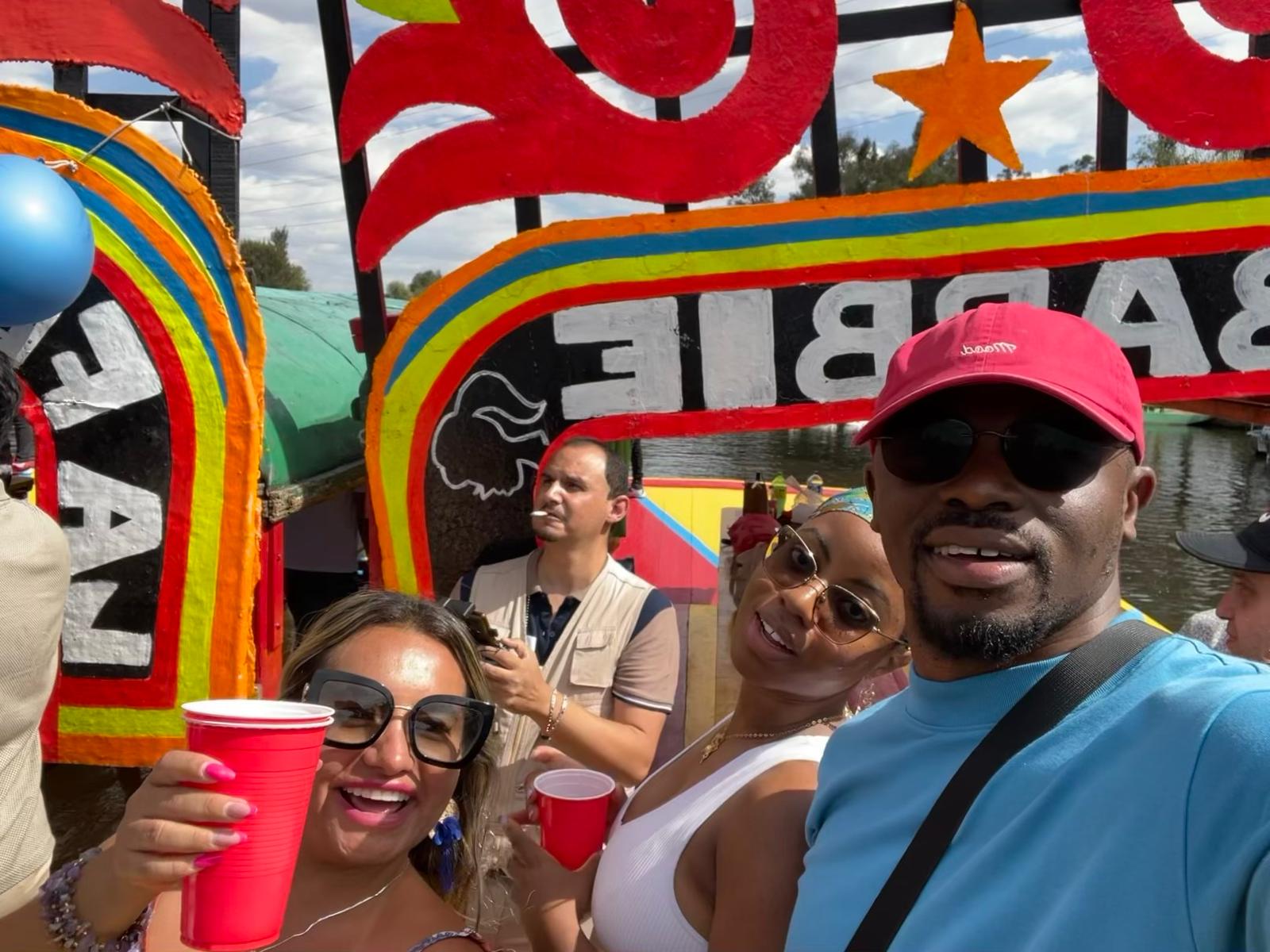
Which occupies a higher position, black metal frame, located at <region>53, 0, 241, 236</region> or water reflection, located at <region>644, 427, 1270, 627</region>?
black metal frame, located at <region>53, 0, 241, 236</region>

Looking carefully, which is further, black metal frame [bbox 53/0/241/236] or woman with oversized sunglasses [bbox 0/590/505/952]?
black metal frame [bbox 53/0/241/236]

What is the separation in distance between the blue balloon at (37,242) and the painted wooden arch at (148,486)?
499 millimetres

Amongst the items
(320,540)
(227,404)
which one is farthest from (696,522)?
(227,404)

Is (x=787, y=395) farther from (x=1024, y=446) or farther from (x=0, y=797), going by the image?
(x=0, y=797)

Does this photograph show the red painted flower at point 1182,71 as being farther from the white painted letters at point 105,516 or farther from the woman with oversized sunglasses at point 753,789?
the white painted letters at point 105,516

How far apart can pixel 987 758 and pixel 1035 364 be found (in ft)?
1.57

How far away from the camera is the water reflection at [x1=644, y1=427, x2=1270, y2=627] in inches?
501

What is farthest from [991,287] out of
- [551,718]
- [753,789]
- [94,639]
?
[94,639]

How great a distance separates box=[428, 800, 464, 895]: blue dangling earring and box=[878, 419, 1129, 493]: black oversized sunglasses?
104cm

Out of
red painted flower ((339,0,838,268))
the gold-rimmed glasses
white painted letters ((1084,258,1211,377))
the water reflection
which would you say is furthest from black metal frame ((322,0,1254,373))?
the water reflection

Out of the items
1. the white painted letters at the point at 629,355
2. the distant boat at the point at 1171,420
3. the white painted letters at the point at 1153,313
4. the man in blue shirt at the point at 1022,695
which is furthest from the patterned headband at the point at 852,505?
the distant boat at the point at 1171,420

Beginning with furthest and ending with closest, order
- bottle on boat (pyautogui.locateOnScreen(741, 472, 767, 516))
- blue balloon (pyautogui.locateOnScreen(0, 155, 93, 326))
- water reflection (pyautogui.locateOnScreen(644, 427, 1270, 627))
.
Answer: water reflection (pyautogui.locateOnScreen(644, 427, 1270, 627)), bottle on boat (pyautogui.locateOnScreen(741, 472, 767, 516)), blue balloon (pyautogui.locateOnScreen(0, 155, 93, 326))

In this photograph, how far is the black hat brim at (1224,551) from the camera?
2.88 meters

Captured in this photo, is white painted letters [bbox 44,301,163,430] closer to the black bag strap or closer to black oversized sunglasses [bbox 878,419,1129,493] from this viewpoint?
black oversized sunglasses [bbox 878,419,1129,493]
